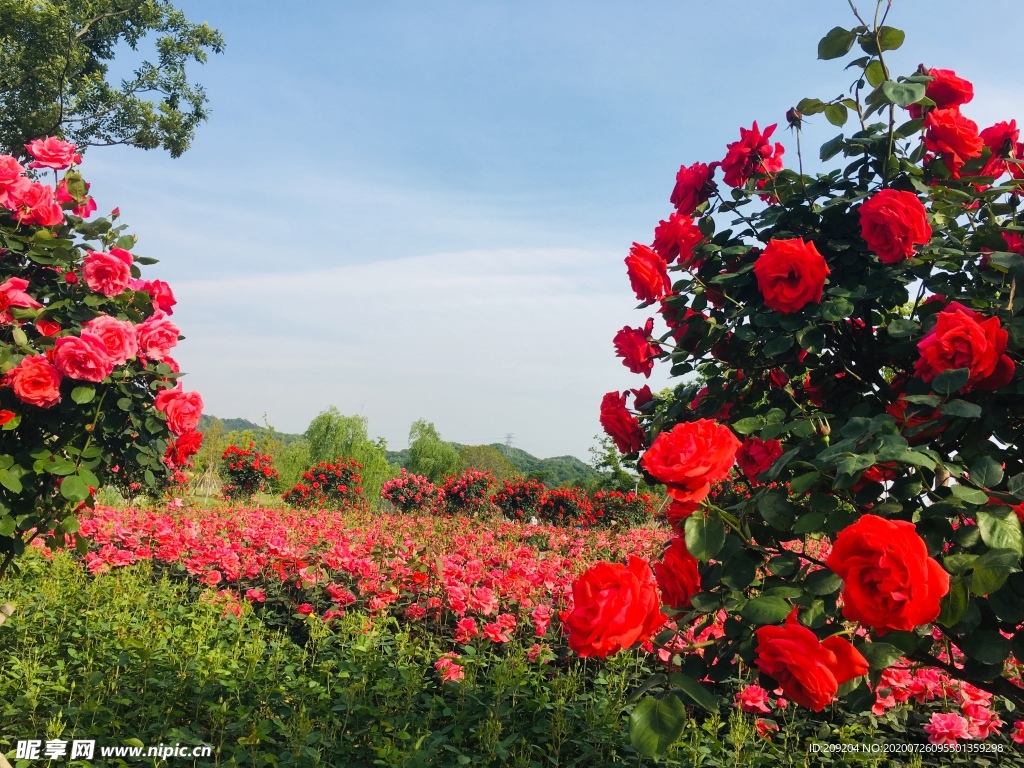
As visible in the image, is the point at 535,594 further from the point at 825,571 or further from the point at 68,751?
the point at 825,571

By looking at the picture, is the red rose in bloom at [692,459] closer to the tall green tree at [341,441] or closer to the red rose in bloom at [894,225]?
the red rose in bloom at [894,225]

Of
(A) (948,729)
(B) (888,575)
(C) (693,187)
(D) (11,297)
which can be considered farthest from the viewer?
(A) (948,729)

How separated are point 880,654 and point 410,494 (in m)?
13.4

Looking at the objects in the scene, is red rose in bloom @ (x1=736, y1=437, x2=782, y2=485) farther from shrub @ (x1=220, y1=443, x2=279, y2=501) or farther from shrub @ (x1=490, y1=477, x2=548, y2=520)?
shrub @ (x1=220, y1=443, x2=279, y2=501)

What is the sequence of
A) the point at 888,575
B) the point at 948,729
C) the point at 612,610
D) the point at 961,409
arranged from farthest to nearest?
1. the point at 948,729
2. the point at 961,409
3. the point at 612,610
4. the point at 888,575

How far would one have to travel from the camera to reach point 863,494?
1.40 meters

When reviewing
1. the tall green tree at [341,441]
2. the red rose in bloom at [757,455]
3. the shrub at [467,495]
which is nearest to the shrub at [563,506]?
the shrub at [467,495]

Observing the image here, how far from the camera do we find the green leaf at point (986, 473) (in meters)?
1.26

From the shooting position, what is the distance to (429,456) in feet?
99.7

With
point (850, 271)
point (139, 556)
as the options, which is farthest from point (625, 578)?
point (139, 556)

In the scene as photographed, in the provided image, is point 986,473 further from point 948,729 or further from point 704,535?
point 948,729

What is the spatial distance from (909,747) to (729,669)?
8.61 ft

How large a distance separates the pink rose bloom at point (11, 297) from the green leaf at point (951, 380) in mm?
2857

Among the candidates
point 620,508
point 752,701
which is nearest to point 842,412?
point 752,701
